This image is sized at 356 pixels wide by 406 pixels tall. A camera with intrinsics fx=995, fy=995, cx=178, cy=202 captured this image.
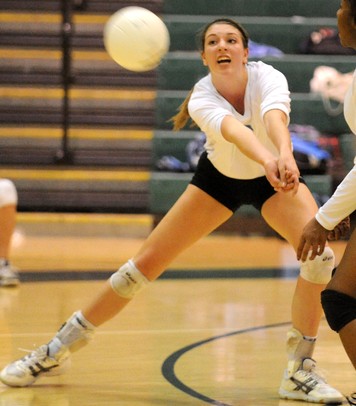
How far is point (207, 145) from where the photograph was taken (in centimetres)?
418

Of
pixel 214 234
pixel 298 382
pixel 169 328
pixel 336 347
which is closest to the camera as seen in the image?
pixel 298 382

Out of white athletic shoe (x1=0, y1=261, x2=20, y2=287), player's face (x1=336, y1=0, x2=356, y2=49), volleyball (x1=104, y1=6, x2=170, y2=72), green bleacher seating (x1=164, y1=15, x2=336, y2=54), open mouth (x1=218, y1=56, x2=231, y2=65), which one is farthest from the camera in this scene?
green bleacher seating (x1=164, y1=15, x2=336, y2=54)

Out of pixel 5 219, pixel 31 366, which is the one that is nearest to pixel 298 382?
pixel 31 366

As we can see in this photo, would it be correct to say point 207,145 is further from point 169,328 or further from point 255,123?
point 169,328

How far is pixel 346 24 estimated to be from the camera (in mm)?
3346

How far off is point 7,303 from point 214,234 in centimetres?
365

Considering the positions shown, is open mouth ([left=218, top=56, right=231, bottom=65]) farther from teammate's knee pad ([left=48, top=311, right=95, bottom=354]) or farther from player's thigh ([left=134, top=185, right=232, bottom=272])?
teammate's knee pad ([left=48, top=311, right=95, bottom=354])

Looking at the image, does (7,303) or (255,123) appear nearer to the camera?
(255,123)

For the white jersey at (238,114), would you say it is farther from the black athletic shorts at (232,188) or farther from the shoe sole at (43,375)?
the shoe sole at (43,375)

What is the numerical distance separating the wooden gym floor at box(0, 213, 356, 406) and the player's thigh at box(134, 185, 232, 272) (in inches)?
22.7

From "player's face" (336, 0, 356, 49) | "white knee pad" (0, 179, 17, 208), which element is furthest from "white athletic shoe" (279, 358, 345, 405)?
"white knee pad" (0, 179, 17, 208)

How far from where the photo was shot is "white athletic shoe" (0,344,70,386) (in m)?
4.23

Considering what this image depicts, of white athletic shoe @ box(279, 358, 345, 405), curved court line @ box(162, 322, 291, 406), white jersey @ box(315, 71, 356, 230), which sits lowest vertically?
curved court line @ box(162, 322, 291, 406)

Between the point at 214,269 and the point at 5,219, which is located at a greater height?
the point at 5,219
